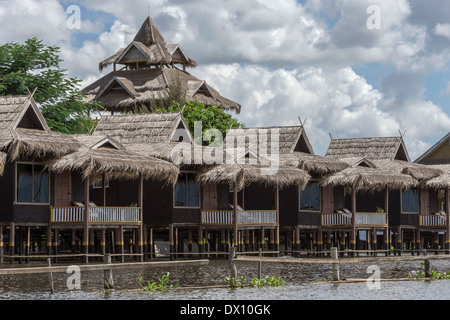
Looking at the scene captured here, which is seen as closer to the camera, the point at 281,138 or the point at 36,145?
the point at 36,145

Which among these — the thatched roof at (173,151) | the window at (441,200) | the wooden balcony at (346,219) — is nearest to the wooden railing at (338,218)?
the wooden balcony at (346,219)

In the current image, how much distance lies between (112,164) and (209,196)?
6981 mm

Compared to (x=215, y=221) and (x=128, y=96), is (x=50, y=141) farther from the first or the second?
(x=128, y=96)

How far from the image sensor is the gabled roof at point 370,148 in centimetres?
4962

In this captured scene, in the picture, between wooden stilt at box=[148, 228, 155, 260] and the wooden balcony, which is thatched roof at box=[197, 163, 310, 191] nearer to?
wooden stilt at box=[148, 228, 155, 260]

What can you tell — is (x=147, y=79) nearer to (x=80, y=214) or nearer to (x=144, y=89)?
(x=144, y=89)

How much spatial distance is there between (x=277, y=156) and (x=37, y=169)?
11.3 metres

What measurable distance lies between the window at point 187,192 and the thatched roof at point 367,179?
6072 millimetres

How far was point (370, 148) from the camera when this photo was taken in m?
50.2

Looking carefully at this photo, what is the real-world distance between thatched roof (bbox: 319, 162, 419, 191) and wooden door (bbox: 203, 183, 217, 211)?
5033 millimetres

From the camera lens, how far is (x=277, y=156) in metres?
42.5
